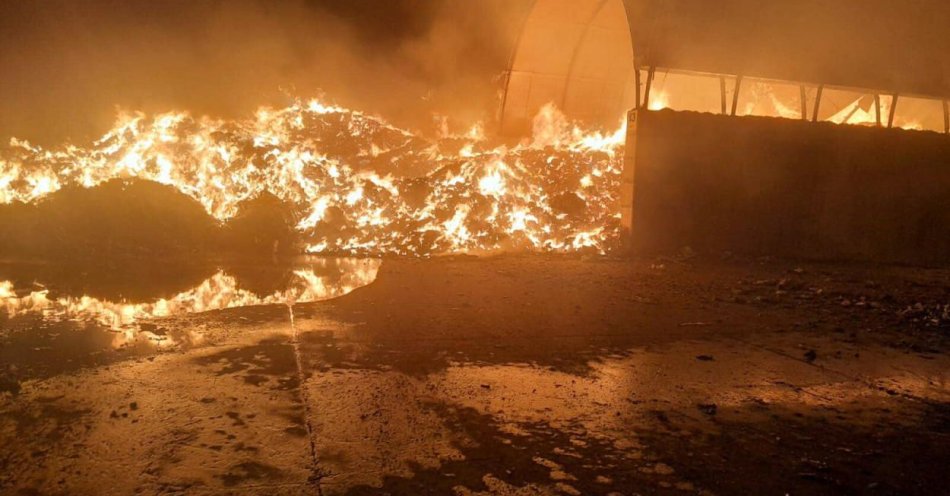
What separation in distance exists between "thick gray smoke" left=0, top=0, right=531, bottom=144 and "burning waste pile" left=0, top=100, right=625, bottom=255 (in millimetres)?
784

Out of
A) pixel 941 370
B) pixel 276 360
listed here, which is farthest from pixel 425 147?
pixel 941 370

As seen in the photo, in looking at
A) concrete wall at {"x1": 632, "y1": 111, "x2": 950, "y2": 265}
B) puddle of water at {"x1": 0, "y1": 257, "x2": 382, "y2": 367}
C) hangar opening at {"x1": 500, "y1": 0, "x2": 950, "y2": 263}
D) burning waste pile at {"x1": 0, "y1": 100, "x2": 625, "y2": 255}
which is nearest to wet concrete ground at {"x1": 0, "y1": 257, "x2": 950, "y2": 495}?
puddle of water at {"x1": 0, "y1": 257, "x2": 382, "y2": 367}

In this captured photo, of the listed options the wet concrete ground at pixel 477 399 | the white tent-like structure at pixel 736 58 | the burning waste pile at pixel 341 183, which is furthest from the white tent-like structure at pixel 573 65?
the wet concrete ground at pixel 477 399

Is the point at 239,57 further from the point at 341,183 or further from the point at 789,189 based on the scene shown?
the point at 789,189

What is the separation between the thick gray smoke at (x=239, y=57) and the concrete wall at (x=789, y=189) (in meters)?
4.95

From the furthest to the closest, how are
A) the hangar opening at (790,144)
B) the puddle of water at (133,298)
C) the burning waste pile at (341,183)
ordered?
the burning waste pile at (341,183), the hangar opening at (790,144), the puddle of water at (133,298)

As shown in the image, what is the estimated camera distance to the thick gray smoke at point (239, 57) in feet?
39.4

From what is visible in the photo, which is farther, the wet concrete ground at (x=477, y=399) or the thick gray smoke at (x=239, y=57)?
the thick gray smoke at (x=239, y=57)

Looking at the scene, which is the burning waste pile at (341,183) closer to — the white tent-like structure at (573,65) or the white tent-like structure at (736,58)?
the white tent-like structure at (573,65)

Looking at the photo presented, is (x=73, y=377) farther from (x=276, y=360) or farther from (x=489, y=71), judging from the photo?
(x=489, y=71)

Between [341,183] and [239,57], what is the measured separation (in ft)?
14.3

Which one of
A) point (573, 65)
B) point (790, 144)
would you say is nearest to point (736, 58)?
point (790, 144)

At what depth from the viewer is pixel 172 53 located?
12828 mm

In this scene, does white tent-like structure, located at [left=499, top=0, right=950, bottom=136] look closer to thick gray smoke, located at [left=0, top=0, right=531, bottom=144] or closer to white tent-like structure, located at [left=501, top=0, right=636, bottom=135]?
white tent-like structure, located at [left=501, top=0, right=636, bottom=135]
